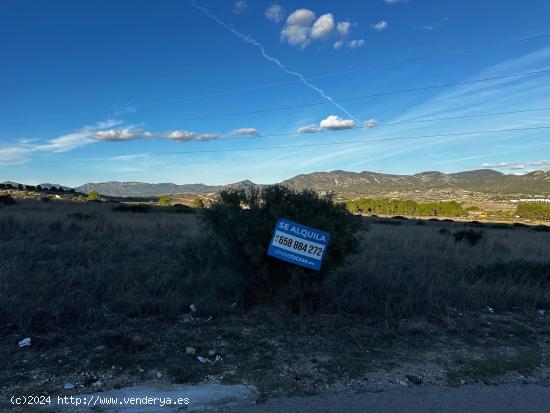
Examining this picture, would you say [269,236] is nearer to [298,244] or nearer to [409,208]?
[298,244]

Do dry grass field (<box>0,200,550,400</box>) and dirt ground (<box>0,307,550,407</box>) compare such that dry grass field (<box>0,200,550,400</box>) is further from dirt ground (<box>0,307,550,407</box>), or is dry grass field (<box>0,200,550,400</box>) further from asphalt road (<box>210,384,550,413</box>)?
asphalt road (<box>210,384,550,413</box>)

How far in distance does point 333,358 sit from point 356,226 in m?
2.60

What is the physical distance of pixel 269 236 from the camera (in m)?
6.43

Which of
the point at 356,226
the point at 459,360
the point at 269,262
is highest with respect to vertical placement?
the point at 356,226

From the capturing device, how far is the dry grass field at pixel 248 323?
4402mm

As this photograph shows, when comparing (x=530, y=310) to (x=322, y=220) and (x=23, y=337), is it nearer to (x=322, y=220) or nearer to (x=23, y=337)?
(x=322, y=220)

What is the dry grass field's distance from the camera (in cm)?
440

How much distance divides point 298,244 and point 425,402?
2867 millimetres

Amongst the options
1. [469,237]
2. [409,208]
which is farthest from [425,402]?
[409,208]

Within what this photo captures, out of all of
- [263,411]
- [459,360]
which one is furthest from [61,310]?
[459,360]

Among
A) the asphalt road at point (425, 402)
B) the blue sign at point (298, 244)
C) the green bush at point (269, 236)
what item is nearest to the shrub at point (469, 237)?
the green bush at point (269, 236)

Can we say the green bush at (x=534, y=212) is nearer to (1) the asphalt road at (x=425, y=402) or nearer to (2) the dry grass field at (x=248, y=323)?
(2) the dry grass field at (x=248, y=323)

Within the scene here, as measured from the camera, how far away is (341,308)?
6.70m

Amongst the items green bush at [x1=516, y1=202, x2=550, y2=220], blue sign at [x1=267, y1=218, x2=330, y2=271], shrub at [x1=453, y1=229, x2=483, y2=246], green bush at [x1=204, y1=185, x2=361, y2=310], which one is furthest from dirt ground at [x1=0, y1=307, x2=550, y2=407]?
green bush at [x1=516, y1=202, x2=550, y2=220]
